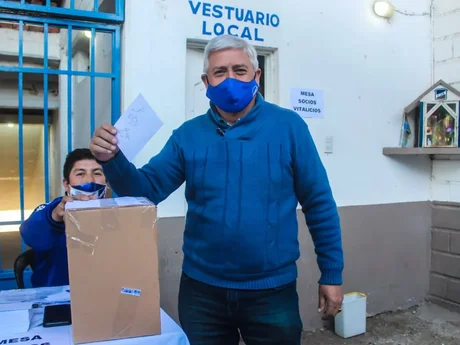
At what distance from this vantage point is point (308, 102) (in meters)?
3.69

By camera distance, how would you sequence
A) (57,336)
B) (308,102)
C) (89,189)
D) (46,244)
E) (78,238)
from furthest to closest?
(308,102)
(46,244)
(89,189)
(57,336)
(78,238)

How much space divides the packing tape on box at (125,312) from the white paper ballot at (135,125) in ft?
1.62

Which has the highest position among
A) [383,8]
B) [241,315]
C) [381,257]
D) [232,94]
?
[383,8]

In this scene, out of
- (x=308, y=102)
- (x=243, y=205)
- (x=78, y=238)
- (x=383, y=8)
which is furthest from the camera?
(x=383, y=8)

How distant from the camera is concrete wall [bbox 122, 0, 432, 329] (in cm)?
317

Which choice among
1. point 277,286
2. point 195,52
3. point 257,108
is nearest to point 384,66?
point 195,52

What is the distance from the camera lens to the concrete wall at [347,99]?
125 inches

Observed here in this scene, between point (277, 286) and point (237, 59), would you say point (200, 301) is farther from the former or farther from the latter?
point (237, 59)

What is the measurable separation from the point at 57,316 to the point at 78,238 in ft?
1.39

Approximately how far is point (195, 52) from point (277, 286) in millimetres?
2153

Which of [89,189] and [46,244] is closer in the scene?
[89,189]

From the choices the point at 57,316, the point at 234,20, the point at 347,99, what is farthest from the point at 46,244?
the point at 347,99

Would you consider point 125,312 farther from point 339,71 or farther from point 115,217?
Result: point 339,71

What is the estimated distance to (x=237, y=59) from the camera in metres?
1.83
